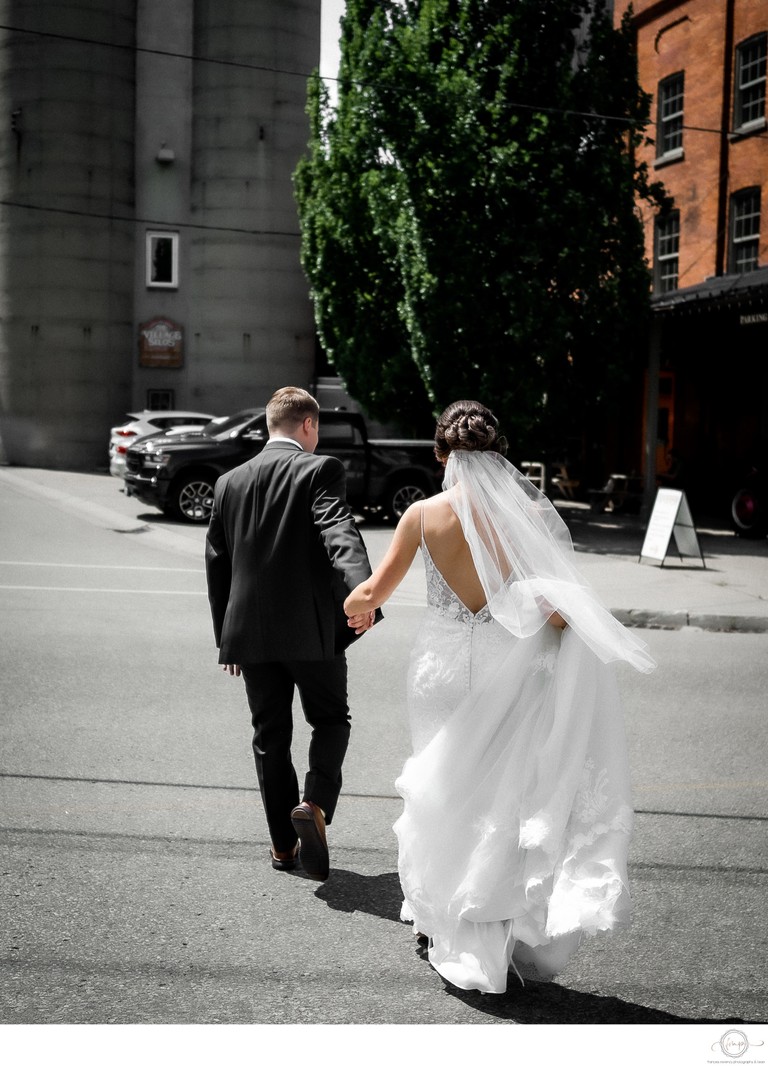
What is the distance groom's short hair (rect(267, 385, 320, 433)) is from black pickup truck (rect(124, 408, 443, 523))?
548 inches

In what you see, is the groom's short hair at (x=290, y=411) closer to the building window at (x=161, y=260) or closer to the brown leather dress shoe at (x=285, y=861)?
the brown leather dress shoe at (x=285, y=861)

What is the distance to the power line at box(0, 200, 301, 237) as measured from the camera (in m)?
32.2

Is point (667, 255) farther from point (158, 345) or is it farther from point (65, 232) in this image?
point (65, 232)

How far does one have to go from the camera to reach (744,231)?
2205cm

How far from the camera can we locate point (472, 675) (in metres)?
3.70

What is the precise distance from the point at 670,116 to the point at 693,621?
16338 millimetres

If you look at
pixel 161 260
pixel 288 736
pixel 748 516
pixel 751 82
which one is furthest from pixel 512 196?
pixel 161 260

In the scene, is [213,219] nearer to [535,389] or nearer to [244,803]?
[535,389]

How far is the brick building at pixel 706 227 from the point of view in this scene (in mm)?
21359

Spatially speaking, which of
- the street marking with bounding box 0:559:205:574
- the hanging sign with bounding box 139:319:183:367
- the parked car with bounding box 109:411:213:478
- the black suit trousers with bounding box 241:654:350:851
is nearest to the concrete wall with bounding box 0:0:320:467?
the hanging sign with bounding box 139:319:183:367

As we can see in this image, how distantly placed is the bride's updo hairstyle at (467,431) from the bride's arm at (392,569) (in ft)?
0.78

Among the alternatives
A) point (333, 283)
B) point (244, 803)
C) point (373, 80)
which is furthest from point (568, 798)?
point (333, 283)

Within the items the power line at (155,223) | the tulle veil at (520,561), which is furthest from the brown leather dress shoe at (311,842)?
the power line at (155,223)

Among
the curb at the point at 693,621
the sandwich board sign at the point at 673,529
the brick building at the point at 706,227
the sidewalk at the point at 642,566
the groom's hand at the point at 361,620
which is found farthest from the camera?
the brick building at the point at 706,227
